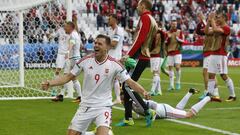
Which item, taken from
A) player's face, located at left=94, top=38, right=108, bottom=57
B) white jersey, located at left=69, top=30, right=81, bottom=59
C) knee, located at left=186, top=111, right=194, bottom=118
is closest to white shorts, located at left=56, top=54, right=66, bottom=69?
white jersey, located at left=69, top=30, right=81, bottom=59

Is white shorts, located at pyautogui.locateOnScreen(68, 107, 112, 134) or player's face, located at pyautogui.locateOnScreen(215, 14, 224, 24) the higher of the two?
player's face, located at pyautogui.locateOnScreen(215, 14, 224, 24)

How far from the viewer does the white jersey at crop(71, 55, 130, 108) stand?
8.40 meters

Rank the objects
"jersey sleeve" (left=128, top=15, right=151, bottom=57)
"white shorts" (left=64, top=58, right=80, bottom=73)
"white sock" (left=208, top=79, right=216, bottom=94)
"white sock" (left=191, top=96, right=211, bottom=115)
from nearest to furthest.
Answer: "jersey sleeve" (left=128, top=15, right=151, bottom=57)
"white sock" (left=191, top=96, right=211, bottom=115)
"white sock" (left=208, top=79, right=216, bottom=94)
"white shorts" (left=64, top=58, right=80, bottom=73)

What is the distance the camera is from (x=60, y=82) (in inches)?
331

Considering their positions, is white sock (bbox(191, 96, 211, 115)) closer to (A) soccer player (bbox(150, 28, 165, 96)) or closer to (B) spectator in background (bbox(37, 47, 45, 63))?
(A) soccer player (bbox(150, 28, 165, 96))

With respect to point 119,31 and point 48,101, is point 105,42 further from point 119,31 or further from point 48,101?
point 48,101

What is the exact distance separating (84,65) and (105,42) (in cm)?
45

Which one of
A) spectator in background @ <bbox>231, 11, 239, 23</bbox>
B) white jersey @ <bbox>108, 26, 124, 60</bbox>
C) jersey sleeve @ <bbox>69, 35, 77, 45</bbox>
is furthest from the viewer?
spectator in background @ <bbox>231, 11, 239, 23</bbox>

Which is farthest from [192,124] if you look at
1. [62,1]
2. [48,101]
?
[62,1]

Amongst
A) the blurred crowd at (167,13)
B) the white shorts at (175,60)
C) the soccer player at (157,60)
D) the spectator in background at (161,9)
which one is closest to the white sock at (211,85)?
the soccer player at (157,60)

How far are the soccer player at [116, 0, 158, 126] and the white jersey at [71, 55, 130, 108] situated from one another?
2.30 m

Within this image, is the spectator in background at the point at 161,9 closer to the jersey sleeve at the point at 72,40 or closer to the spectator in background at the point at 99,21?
the spectator in background at the point at 99,21

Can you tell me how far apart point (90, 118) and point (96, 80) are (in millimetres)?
550

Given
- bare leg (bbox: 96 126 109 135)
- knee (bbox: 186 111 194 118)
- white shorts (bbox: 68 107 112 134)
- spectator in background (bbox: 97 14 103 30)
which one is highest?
spectator in background (bbox: 97 14 103 30)
